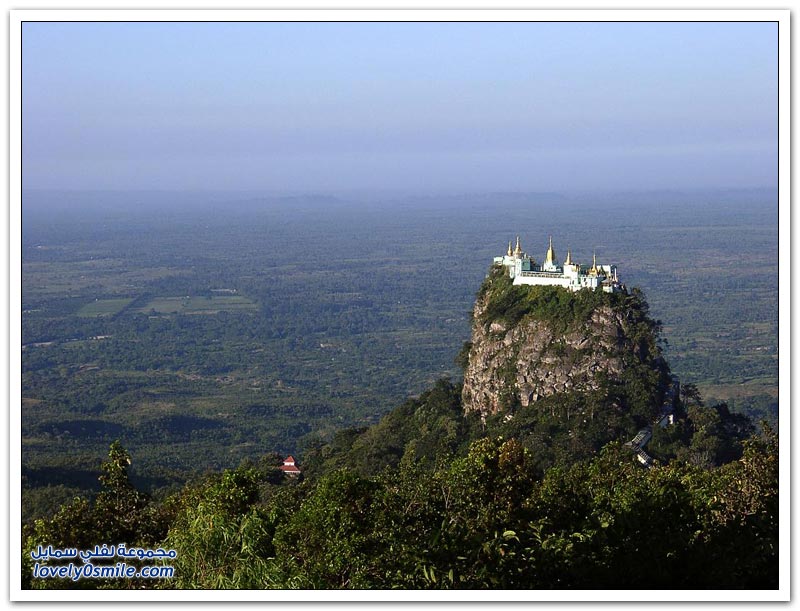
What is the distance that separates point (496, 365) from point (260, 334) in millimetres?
41436

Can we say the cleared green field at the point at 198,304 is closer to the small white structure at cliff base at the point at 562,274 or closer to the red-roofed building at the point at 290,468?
the small white structure at cliff base at the point at 562,274

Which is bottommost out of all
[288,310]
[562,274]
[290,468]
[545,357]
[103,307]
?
[290,468]

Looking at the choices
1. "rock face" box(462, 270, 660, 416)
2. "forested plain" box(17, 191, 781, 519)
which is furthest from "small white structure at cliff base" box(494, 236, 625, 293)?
"forested plain" box(17, 191, 781, 519)

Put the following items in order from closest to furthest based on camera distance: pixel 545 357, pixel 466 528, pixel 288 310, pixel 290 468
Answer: pixel 466 528 < pixel 290 468 < pixel 545 357 < pixel 288 310

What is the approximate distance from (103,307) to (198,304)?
7843 mm

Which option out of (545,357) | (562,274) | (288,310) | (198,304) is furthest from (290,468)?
(198,304)

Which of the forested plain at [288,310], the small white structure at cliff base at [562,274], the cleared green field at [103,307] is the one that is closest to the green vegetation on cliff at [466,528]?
the forested plain at [288,310]

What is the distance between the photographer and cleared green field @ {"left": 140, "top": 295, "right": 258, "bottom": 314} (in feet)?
228

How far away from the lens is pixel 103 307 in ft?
215

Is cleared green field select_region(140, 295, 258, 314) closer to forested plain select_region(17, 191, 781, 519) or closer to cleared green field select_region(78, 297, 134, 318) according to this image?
forested plain select_region(17, 191, 781, 519)

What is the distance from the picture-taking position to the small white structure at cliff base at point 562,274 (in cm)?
2275

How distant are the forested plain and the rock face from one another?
4.25 m

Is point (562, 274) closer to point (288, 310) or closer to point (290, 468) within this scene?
point (290, 468)
